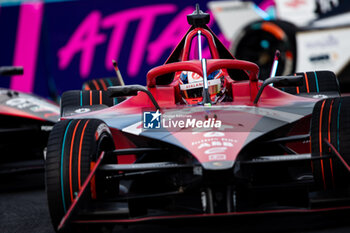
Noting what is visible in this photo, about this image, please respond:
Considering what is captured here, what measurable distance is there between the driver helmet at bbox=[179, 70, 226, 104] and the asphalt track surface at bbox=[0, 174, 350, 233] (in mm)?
1305

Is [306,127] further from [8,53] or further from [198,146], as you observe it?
[8,53]

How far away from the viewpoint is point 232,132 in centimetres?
372

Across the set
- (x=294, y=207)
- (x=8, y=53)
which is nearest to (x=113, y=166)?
(x=294, y=207)

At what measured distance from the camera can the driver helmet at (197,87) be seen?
5.14m

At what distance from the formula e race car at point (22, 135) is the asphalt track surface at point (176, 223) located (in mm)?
303

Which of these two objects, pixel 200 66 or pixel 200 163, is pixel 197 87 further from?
pixel 200 163

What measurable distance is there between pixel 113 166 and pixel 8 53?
8559 mm

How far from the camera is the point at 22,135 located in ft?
21.4

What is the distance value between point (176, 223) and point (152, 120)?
922 millimetres

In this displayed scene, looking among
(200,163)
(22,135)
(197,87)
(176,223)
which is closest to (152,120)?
(200,163)

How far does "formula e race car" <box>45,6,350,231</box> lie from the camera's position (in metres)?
3.43

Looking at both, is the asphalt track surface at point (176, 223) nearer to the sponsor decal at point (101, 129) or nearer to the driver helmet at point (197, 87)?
the sponsor decal at point (101, 129)

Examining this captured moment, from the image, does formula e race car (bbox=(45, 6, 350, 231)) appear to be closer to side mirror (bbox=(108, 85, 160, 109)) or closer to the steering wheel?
side mirror (bbox=(108, 85, 160, 109))

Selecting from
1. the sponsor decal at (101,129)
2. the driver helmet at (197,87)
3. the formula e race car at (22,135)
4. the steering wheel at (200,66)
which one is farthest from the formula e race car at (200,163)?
the formula e race car at (22,135)
